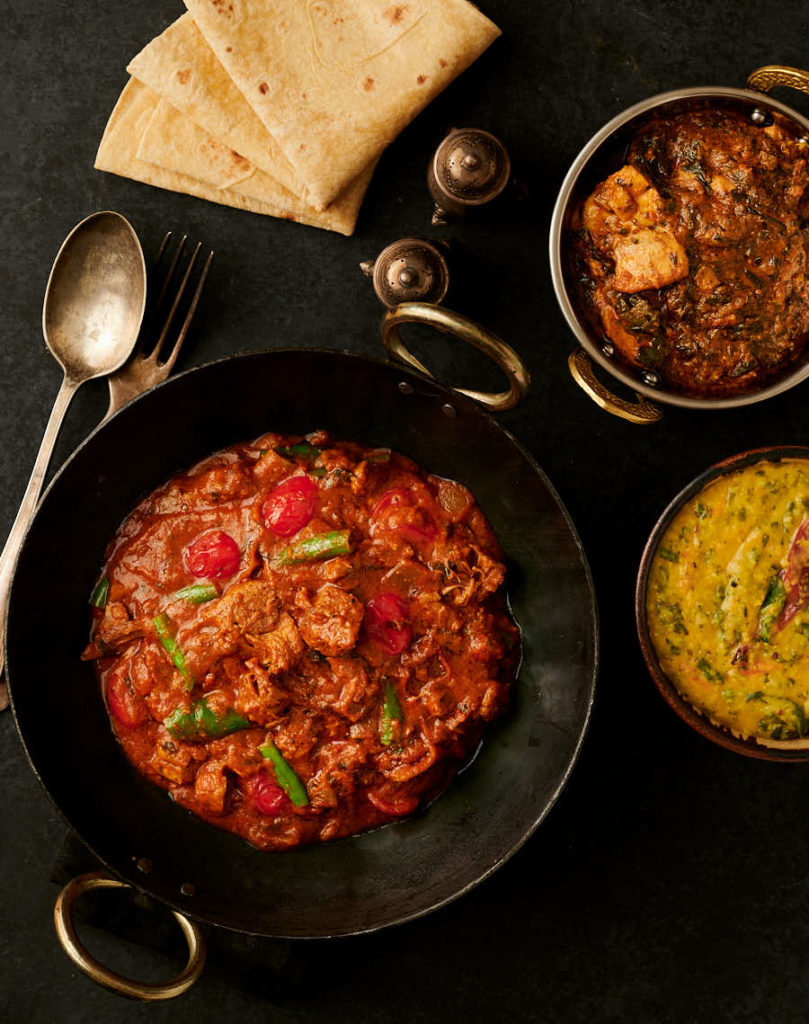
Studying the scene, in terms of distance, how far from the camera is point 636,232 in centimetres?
322

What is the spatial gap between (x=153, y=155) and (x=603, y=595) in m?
2.70

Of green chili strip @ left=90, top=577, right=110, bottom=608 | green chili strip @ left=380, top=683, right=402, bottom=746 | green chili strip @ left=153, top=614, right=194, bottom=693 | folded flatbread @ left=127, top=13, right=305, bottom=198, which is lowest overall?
green chili strip @ left=380, top=683, right=402, bottom=746

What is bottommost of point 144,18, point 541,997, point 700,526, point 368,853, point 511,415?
point 541,997

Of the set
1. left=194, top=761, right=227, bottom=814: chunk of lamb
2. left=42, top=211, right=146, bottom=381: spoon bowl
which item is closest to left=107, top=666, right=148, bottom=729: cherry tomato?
left=194, top=761, right=227, bottom=814: chunk of lamb

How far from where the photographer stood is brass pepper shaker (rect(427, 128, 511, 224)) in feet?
11.1

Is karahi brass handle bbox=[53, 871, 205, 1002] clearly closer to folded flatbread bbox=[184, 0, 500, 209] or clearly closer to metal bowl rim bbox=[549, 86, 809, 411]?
metal bowl rim bbox=[549, 86, 809, 411]

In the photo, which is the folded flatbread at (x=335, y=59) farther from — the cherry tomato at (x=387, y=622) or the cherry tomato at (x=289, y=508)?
the cherry tomato at (x=387, y=622)

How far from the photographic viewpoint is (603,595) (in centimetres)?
383

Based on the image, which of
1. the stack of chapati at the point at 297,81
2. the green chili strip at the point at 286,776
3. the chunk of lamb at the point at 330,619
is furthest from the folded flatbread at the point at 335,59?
the green chili strip at the point at 286,776

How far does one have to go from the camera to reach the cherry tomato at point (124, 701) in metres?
3.54

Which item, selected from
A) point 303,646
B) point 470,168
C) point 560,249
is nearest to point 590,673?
point 303,646

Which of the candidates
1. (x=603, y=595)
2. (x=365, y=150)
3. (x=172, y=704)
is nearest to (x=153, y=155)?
(x=365, y=150)

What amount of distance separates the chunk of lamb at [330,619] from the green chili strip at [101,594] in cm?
89

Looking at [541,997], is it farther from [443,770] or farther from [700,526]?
[700,526]
